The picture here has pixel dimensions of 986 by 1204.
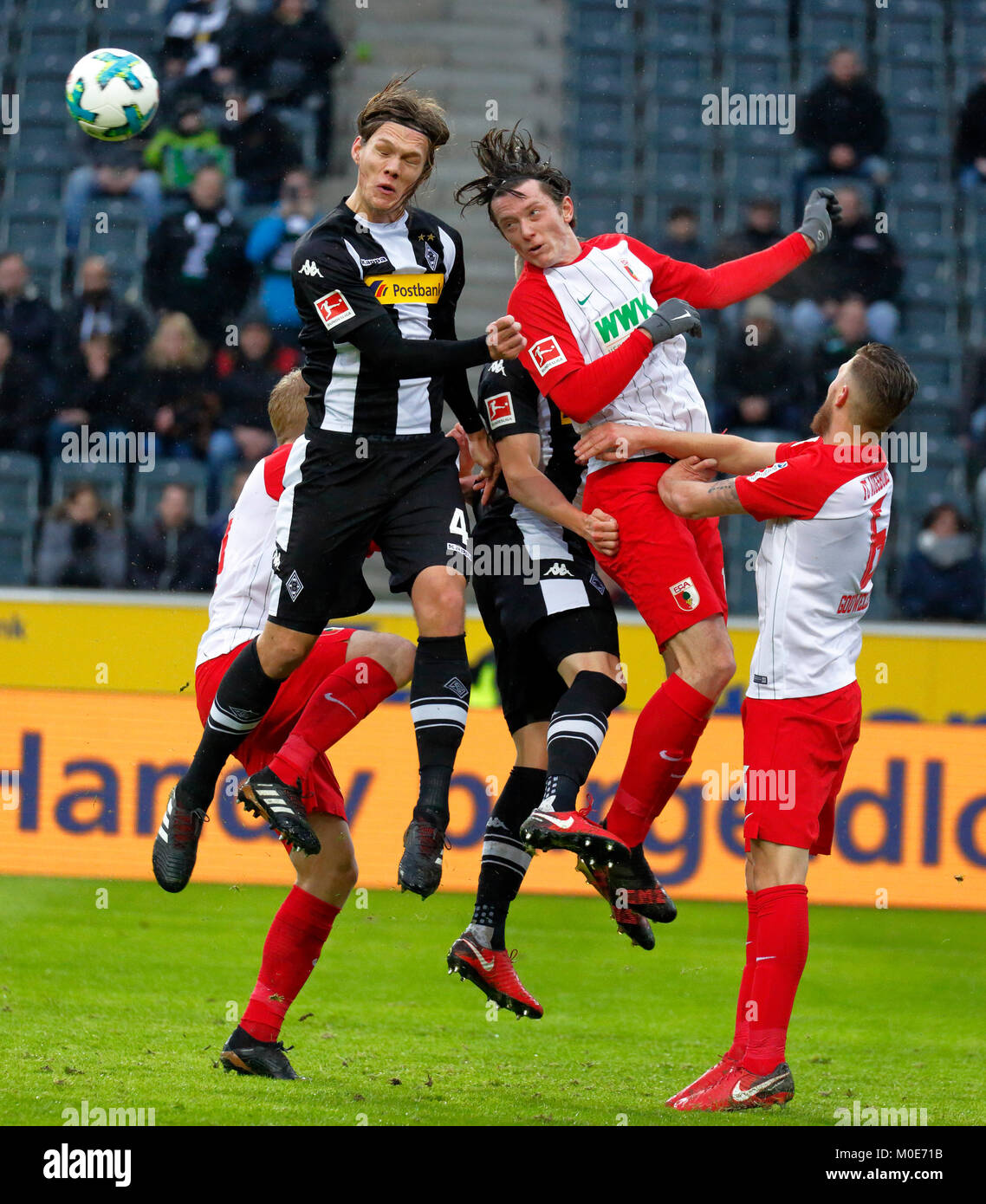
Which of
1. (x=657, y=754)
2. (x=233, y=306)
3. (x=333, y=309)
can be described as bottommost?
(x=657, y=754)

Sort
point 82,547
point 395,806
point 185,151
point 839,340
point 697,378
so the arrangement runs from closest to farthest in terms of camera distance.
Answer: point 395,806, point 82,547, point 697,378, point 839,340, point 185,151

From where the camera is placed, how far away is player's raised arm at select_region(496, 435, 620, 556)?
195 inches

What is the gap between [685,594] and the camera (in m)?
4.90

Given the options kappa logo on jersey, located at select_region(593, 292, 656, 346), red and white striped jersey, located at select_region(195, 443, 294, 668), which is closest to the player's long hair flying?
kappa logo on jersey, located at select_region(593, 292, 656, 346)

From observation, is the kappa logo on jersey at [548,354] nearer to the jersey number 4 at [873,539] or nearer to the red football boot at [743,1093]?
the jersey number 4 at [873,539]

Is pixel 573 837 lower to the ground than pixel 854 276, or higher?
lower

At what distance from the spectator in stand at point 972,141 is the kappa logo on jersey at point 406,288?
8.80m

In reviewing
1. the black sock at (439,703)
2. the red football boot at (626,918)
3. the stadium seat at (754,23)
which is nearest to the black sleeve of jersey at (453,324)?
the black sock at (439,703)

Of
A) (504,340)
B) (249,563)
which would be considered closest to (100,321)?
(249,563)

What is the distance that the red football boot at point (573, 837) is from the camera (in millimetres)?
4445

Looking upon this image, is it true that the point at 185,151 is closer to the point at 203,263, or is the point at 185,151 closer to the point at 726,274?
the point at 203,263

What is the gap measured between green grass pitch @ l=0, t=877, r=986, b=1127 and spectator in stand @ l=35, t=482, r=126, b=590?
235 cm

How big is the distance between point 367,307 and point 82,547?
6095mm

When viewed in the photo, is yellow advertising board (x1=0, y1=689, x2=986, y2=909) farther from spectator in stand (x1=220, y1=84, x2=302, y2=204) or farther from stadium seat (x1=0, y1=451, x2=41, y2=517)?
spectator in stand (x1=220, y1=84, x2=302, y2=204)
